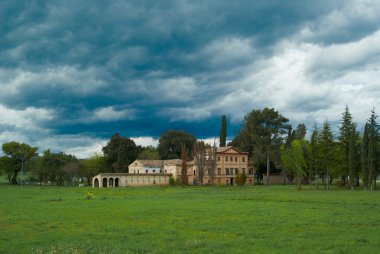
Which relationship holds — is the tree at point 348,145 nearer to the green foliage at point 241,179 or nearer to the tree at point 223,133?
the green foliage at point 241,179

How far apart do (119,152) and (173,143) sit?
1756 centimetres

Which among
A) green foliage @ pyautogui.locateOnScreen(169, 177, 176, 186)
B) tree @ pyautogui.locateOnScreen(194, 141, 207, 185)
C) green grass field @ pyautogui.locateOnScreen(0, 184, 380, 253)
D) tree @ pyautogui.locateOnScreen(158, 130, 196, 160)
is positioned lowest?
green foliage @ pyautogui.locateOnScreen(169, 177, 176, 186)

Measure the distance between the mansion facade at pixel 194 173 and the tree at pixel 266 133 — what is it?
524 cm

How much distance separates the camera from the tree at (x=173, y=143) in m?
134

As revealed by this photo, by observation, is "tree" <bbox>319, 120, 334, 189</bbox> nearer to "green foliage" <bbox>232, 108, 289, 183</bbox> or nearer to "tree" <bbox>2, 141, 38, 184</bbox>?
"green foliage" <bbox>232, 108, 289, 183</bbox>

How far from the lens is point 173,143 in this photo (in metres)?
134

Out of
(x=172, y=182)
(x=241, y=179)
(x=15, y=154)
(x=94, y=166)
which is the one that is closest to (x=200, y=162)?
(x=172, y=182)

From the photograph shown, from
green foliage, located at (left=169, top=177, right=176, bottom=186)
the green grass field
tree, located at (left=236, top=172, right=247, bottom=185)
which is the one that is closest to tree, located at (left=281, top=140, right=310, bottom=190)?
tree, located at (left=236, top=172, right=247, bottom=185)

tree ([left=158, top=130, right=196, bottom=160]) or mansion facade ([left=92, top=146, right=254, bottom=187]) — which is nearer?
mansion facade ([left=92, top=146, right=254, bottom=187])

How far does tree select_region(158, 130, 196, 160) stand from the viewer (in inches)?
5290

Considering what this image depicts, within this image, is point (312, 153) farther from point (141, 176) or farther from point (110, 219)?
point (110, 219)

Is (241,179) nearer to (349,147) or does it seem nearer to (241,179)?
(241,179)

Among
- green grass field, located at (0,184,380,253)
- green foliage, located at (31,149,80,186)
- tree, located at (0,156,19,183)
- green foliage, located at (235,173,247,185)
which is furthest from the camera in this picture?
tree, located at (0,156,19,183)

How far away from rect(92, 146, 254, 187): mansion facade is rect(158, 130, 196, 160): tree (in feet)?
56.1
